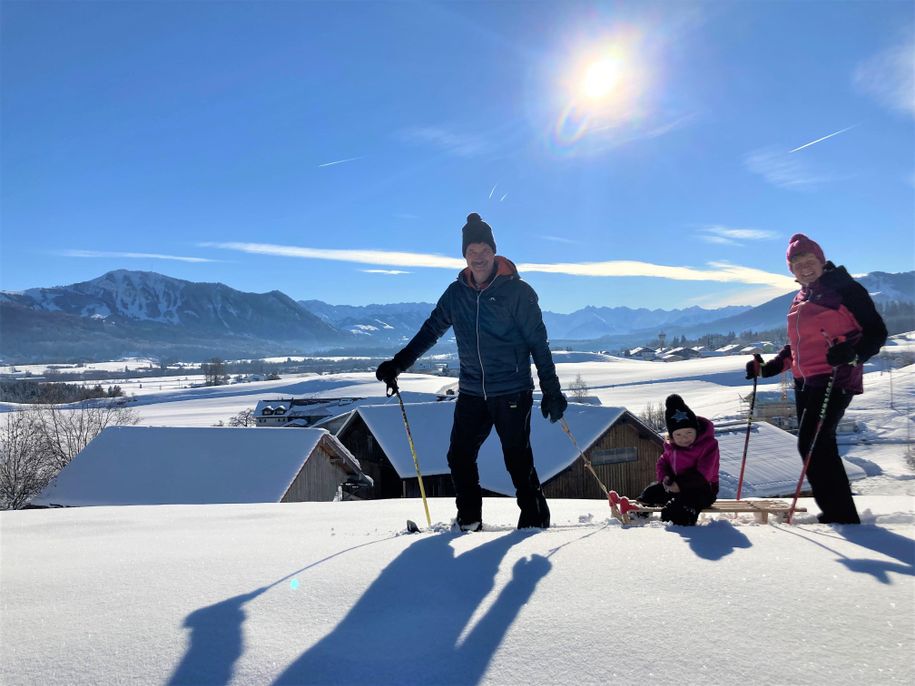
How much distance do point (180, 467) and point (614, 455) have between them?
45.9 ft

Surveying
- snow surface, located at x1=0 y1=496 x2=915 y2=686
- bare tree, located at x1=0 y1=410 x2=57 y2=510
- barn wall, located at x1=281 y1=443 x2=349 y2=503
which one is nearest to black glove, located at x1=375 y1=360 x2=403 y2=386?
snow surface, located at x1=0 y1=496 x2=915 y2=686

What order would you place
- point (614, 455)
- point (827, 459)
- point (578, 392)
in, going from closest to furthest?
point (827, 459) → point (614, 455) → point (578, 392)

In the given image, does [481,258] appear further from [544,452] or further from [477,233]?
[544,452]

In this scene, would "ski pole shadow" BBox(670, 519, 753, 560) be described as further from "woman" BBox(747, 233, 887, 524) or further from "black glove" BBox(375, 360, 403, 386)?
"black glove" BBox(375, 360, 403, 386)

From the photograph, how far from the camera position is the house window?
19.2 metres

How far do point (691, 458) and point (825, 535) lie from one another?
0.90 m

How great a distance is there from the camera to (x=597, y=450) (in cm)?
1909

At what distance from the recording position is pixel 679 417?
3.69 metres

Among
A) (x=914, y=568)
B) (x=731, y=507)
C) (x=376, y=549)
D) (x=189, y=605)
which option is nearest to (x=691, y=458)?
(x=731, y=507)

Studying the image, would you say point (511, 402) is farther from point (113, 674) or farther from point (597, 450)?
point (597, 450)

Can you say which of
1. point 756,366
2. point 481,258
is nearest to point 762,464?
point 756,366

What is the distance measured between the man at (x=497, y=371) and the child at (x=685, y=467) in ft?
2.57

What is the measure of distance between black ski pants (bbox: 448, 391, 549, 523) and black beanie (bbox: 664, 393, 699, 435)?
3.16 ft

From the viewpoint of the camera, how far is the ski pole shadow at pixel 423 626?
146 cm
